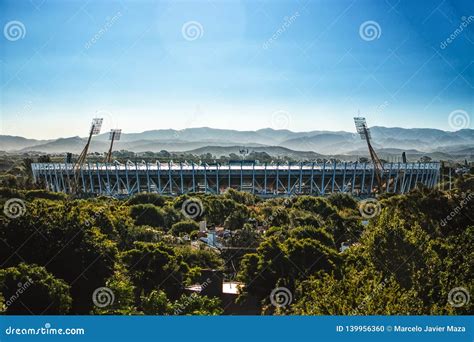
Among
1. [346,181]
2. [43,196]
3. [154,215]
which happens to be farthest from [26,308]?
[346,181]

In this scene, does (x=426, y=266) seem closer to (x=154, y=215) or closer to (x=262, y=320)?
(x=262, y=320)

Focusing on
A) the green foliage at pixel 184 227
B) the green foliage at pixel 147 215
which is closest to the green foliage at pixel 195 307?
the green foliage at pixel 184 227

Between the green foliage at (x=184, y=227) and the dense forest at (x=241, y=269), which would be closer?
the dense forest at (x=241, y=269)

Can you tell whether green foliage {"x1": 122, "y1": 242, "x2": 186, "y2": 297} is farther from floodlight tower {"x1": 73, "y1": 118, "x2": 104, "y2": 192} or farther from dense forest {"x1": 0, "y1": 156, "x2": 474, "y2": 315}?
floodlight tower {"x1": 73, "y1": 118, "x2": 104, "y2": 192}

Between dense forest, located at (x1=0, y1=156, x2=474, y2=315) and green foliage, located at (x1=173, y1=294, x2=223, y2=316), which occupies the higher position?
dense forest, located at (x1=0, y1=156, x2=474, y2=315)

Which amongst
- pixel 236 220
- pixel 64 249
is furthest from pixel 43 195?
pixel 64 249

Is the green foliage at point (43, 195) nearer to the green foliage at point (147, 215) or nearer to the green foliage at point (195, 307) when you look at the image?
the green foliage at point (147, 215)

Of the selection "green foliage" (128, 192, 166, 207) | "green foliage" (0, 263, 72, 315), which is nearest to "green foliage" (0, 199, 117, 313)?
"green foliage" (0, 263, 72, 315)

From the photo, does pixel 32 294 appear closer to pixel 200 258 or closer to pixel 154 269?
pixel 154 269
